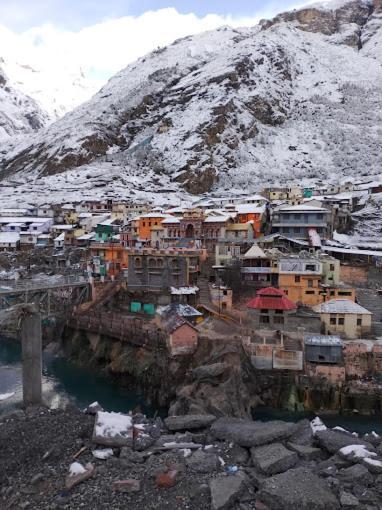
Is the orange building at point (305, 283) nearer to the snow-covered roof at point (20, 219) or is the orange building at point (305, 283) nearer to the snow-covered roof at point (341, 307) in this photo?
the snow-covered roof at point (341, 307)

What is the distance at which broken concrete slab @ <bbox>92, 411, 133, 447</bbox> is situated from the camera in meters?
14.2

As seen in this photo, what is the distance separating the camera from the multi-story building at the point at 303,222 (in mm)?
55281

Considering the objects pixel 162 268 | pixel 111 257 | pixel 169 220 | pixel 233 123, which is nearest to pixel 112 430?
pixel 162 268

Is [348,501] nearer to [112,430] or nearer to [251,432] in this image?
[251,432]

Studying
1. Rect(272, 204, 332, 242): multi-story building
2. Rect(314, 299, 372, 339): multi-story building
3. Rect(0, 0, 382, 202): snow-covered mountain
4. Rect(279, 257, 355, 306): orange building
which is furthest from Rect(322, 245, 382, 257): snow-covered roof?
Rect(0, 0, 382, 202): snow-covered mountain

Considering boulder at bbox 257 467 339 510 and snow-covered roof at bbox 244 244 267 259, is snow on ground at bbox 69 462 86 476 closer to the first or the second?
boulder at bbox 257 467 339 510

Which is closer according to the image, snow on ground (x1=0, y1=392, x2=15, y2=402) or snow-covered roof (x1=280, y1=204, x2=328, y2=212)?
snow on ground (x1=0, y1=392, x2=15, y2=402)

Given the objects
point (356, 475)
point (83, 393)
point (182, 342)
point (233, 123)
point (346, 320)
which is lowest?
point (83, 393)

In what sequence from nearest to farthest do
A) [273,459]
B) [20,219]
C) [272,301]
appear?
[273,459] → [272,301] → [20,219]

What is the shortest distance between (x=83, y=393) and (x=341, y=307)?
21.7 meters

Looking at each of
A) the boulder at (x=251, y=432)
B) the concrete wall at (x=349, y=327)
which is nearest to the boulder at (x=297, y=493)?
the boulder at (x=251, y=432)

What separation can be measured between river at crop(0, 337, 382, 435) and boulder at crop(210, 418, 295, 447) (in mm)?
13793

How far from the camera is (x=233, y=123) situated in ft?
395

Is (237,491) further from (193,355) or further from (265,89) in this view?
(265,89)
